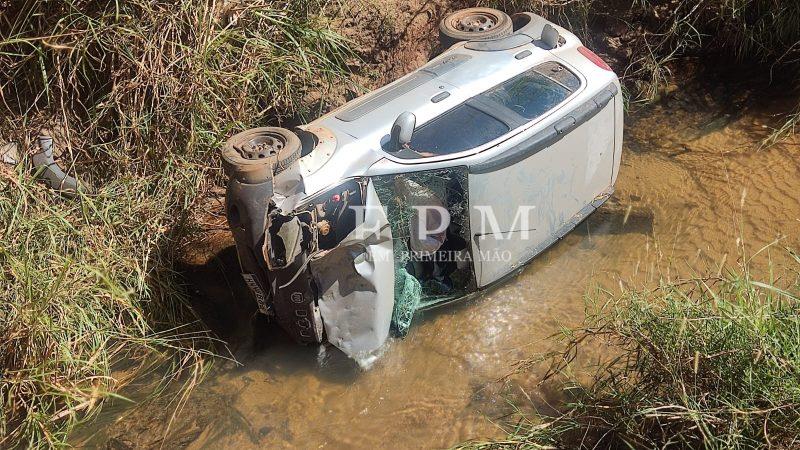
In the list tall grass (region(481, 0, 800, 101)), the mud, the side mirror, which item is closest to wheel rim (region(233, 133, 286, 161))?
the side mirror

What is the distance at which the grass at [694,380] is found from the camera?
10.1 feet

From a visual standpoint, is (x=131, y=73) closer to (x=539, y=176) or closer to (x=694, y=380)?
(x=539, y=176)

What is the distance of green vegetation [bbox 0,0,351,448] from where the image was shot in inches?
162

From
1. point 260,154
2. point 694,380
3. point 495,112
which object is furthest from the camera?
point 495,112

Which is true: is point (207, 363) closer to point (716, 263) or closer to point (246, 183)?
point (246, 183)

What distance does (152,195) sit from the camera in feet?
15.4

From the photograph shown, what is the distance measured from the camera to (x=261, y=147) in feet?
13.1

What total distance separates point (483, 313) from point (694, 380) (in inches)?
67.6

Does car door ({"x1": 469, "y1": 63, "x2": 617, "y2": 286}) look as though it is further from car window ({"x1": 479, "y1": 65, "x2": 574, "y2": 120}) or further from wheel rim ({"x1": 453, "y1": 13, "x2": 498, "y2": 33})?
wheel rim ({"x1": 453, "y1": 13, "x2": 498, "y2": 33})

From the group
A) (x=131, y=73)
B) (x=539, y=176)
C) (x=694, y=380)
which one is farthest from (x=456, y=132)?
(x=131, y=73)

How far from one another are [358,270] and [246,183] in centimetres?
73

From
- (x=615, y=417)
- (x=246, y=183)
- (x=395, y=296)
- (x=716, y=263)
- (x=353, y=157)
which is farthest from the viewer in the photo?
(x=716, y=263)

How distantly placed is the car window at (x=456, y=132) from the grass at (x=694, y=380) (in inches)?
45.8

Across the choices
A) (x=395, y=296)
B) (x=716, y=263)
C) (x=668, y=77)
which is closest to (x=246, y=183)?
(x=395, y=296)
